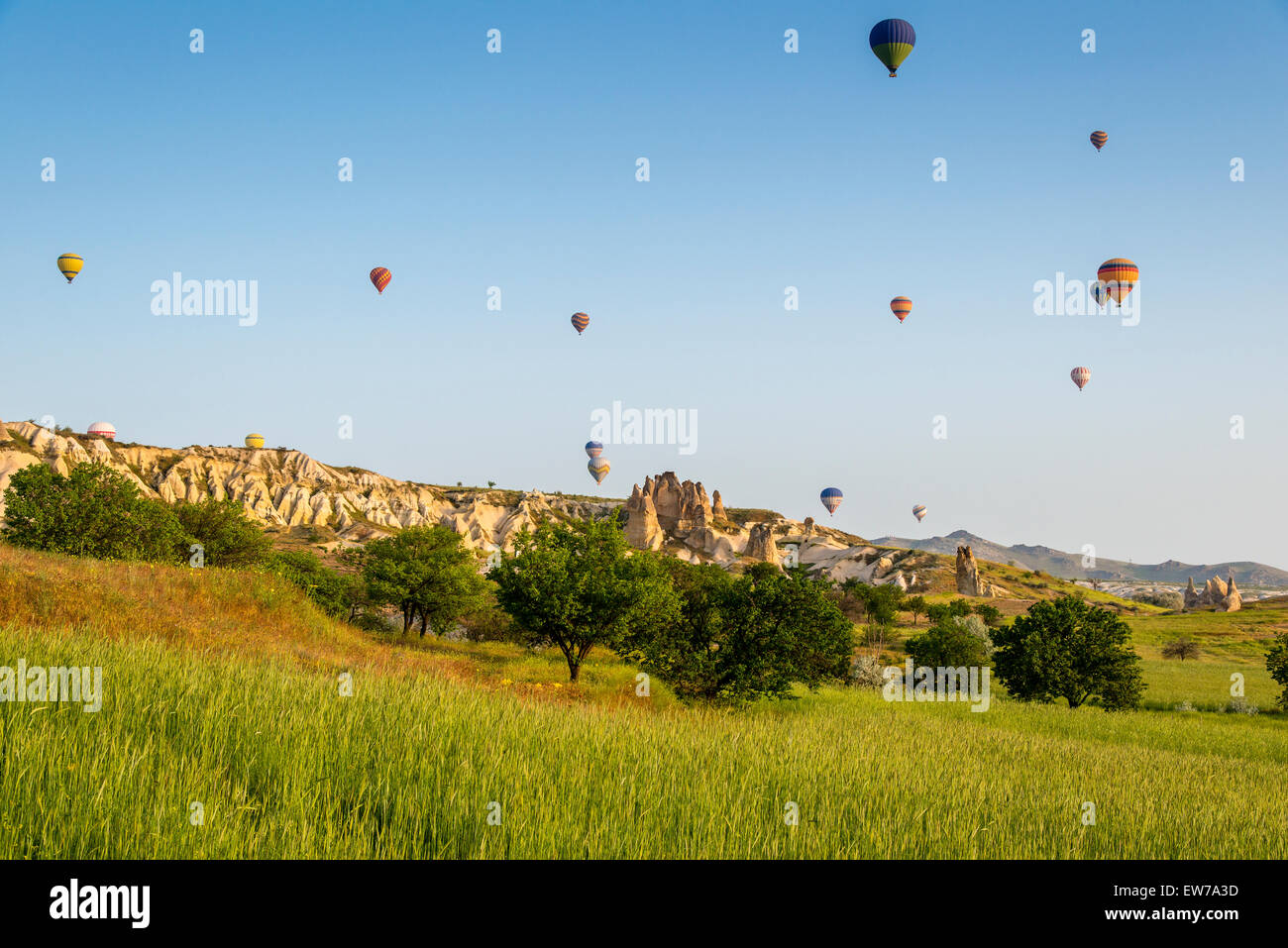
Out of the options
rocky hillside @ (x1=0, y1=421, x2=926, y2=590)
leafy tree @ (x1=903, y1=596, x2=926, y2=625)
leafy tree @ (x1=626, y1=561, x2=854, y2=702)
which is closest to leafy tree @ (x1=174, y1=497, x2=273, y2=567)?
leafy tree @ (x1=626, y1=561, x2=854, y2=702)

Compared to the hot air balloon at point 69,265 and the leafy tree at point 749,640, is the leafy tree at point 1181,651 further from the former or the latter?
the hot air balloon at point 69,265

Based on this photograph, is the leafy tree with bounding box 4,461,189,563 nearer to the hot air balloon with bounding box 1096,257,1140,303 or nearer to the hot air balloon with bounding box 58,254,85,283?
the hot air balloon with bounding box 58,254,85,283

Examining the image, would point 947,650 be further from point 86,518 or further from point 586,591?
point 86,518

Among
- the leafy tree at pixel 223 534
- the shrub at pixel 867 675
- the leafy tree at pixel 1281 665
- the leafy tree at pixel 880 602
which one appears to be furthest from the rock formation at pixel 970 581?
the leafy tree at pixel 223 534

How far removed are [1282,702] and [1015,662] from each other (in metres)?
16.6

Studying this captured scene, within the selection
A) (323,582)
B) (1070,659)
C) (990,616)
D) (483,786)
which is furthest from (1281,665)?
(990,616)

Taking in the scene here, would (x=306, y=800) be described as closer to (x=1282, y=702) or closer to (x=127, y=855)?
(x=127, y=855)

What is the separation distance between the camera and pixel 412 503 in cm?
17775

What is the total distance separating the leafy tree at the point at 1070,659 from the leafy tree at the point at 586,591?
2249 cm

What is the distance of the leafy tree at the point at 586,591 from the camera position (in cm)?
3244

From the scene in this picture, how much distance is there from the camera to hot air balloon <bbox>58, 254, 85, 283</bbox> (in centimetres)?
8344

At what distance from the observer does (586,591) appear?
33188 millimetres

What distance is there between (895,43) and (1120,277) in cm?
3377

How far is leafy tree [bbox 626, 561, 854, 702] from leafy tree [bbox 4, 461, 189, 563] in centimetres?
3126
